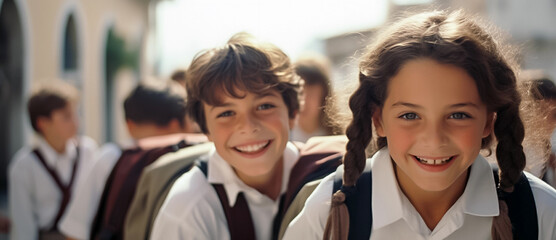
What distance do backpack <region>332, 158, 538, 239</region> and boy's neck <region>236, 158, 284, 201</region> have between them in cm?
56

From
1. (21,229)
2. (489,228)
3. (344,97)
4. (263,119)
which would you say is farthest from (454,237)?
(21,229)

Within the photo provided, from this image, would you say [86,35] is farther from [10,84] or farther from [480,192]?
[480,192]

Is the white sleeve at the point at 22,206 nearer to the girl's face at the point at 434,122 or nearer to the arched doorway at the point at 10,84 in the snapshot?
the girl's face at the point at 434,122

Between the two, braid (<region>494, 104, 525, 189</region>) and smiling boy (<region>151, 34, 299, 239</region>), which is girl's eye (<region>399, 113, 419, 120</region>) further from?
smiling boy (<region>151, 34, 299, 239</region>)

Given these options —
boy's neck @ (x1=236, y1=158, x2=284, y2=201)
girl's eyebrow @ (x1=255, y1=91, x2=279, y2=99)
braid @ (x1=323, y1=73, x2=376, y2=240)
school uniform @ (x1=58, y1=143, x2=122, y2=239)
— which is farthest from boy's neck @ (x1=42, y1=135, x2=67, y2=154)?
braid @ (x1=323, y1=73, x2=376, y2=240)

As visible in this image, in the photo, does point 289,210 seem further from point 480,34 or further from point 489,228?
point 480,34

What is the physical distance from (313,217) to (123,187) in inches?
68.7

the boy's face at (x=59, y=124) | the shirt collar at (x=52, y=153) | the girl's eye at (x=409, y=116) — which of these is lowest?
the shirt collar at (x=52, y=153)

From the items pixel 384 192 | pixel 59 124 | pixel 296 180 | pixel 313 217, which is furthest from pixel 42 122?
pixel 384 192

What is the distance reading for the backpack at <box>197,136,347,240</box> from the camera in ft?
7.66

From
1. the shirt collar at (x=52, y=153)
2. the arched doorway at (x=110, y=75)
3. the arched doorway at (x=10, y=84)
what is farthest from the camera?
the arched doorway at (x=110, y=75)

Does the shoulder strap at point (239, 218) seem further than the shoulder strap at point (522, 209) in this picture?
Yes

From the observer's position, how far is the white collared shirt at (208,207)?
→ 2.39 m

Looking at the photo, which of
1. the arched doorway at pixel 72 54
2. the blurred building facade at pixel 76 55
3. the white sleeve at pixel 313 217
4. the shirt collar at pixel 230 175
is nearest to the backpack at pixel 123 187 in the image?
the shirt collar at pixel 230 175
